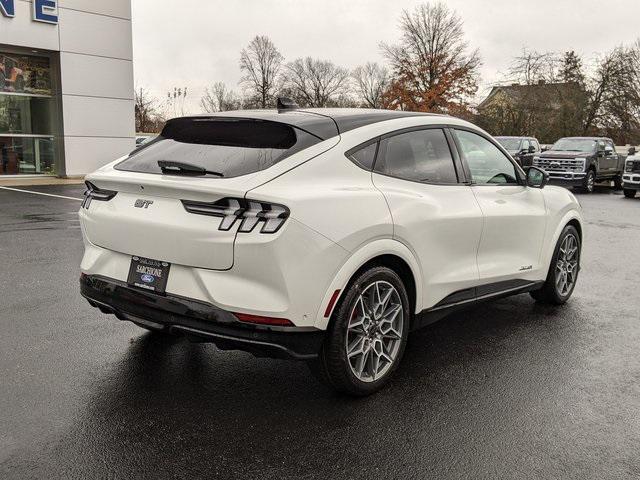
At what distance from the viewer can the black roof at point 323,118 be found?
3811 millimetres

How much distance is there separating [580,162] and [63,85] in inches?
700

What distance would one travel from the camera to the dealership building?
20.4 metres

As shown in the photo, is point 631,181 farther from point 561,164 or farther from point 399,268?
point 399,268

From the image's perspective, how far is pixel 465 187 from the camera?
15.3ft

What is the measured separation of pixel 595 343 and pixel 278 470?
309 centimetres

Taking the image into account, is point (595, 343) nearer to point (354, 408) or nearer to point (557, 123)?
point (354, 408)

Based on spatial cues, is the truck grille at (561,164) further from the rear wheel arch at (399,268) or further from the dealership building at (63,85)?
the rear wheel arch at (399,268)

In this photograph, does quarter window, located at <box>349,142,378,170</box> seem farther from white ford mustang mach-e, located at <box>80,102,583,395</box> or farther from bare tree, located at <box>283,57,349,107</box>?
bare tree, located at <box>283,57,349,107</box>

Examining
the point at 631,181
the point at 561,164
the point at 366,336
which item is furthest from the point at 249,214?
the point at 561,164

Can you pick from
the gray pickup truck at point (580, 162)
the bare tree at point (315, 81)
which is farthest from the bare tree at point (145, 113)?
the gray pickup truck at point (580, 162)

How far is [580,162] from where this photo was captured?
71.2 feet

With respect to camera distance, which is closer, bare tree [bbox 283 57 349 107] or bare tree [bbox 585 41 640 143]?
bare tree [bbox 585 41 640 143]

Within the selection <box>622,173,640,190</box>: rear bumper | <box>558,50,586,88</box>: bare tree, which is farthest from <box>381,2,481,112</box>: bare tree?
<box>622,173,640,190</box>: rear bumper

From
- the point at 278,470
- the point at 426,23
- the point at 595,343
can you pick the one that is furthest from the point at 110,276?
the point at 426,23
